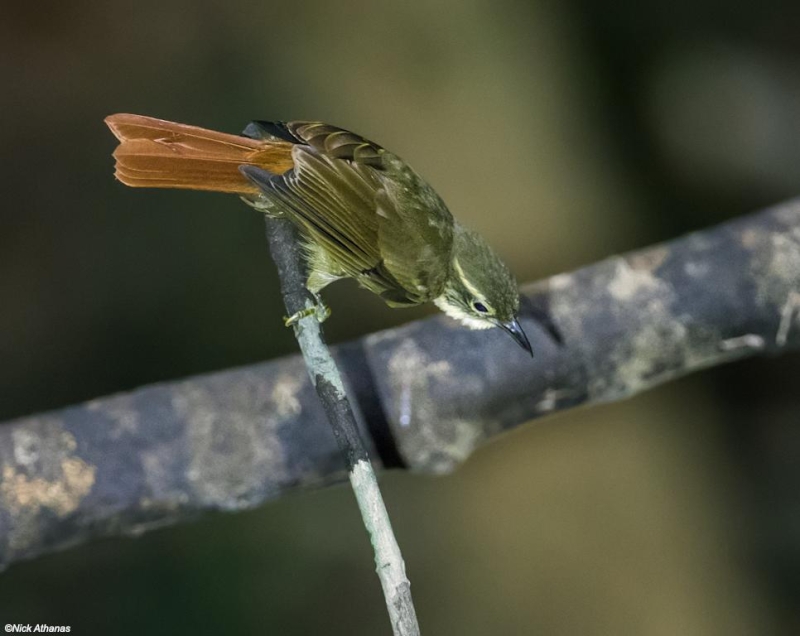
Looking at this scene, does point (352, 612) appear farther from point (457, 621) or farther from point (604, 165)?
point (604, 165)

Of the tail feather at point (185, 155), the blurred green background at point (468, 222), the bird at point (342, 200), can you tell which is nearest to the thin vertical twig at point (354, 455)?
the bird at point (342, 200)

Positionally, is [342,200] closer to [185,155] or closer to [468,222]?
[185,155]

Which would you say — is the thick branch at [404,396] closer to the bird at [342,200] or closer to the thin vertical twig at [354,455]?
the bird at [342,200]

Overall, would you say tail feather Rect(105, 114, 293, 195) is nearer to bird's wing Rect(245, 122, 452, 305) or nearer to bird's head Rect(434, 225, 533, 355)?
bird's wing Rect(245, 122, 452, 305)

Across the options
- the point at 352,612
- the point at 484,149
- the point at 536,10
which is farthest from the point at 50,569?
the point at 536,10

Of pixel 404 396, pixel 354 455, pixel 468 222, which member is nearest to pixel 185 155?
pixel 354 455

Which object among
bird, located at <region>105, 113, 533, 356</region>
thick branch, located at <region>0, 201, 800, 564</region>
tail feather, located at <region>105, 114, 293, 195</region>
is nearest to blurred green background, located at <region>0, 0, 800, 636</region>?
thick branch, located at <region>0, 201, 800, 564</region>

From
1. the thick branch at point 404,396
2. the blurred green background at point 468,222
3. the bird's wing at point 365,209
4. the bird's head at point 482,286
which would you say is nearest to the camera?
the bird's wing at point 365,209
